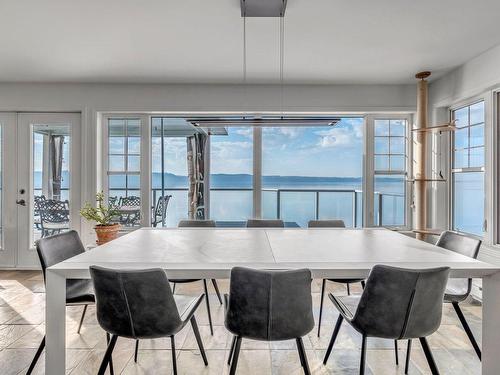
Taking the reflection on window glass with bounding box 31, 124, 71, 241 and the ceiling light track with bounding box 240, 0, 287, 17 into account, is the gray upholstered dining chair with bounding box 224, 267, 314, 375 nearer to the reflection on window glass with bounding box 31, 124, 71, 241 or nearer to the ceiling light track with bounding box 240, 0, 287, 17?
the ceiling light track with bounding box 240, 0, 287, 17

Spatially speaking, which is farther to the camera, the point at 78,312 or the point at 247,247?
the point at 78,312

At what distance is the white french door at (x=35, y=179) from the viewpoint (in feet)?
14.3

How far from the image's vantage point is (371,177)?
172 inches

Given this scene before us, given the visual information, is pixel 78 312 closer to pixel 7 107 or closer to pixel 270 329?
pixel 270 329

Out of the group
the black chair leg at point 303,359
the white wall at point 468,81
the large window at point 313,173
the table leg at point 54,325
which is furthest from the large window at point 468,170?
the table leg at point 54,325

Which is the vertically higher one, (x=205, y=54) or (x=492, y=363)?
(x=205, y=54)

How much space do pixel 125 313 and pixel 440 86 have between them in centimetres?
419

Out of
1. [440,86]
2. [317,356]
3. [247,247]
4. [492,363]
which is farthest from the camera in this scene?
[440,86]

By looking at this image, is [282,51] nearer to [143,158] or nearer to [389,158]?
[389,158]

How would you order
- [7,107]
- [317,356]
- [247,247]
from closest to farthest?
[247,247], [317,356], [7,107]

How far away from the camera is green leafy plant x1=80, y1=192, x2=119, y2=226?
384 centimetres

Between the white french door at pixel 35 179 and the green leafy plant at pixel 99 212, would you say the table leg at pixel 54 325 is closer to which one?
the green leafy plant at pixel 99 212

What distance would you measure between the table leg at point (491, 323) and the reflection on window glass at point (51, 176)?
461 cm

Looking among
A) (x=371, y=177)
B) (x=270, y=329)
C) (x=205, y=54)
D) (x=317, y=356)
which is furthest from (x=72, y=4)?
(x=371, y=177)
